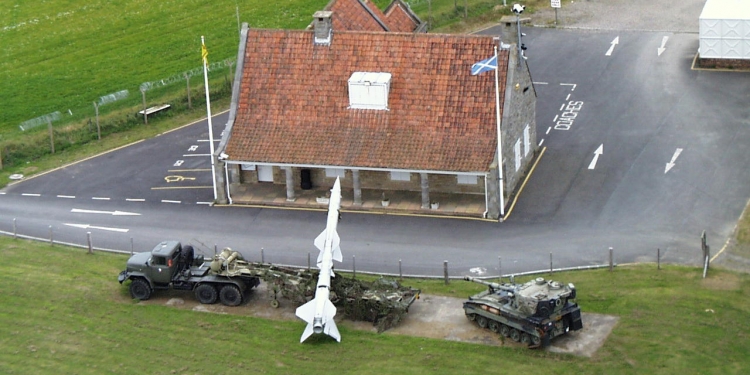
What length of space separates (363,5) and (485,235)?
2040cm

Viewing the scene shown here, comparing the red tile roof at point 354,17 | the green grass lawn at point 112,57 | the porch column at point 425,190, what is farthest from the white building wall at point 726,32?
the porch column at point 425,190

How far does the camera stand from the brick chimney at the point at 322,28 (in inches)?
2908

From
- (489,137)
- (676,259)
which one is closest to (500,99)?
(489,137)

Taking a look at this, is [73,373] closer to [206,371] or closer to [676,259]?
[206,371]

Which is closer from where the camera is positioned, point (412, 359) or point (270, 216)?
point (412, 359)

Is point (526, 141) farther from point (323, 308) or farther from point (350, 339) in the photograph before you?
point (323, 308)

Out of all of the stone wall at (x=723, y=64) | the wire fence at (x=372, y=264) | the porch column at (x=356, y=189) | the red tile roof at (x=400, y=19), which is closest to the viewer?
the wire fence at (x=372, y=264)

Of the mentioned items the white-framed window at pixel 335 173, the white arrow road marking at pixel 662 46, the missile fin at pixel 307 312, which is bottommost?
the missile fin at pixel 307 312

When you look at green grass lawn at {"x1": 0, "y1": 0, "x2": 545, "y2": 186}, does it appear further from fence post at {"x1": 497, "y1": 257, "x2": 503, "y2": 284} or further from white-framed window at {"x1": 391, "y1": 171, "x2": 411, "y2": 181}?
fence post at {"x1": 497, "y1": 257, "x2": 503, "y2": 284}

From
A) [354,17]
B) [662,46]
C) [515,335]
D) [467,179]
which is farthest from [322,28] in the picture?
[662,46]

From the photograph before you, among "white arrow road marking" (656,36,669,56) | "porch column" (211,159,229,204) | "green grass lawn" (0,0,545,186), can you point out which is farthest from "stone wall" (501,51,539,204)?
"green grass lawn" (0,0,545,186)

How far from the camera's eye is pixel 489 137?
229 feet

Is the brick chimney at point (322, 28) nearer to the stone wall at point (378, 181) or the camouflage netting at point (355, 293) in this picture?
the stone wall at point (378, 181)

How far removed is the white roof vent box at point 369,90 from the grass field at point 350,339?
13.3 meters
